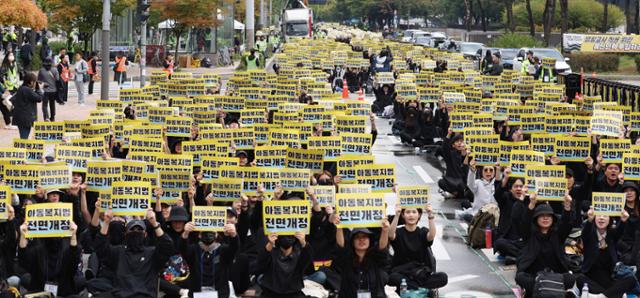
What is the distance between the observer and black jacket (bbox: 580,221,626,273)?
15070mm

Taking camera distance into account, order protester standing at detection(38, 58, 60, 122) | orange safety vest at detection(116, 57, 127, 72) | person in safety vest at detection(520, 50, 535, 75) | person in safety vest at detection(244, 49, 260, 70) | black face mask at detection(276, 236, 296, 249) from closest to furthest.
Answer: black face mask at detection(276, 236, 296, 249) < protester standing at detection(38, 58, 60, 122) < person in safety vest at detection(520, 50, 535, 75) < person in safety vest at detection(244, 49, 260, 70) < orange safety vest at detection(116, 57, 127, 72)

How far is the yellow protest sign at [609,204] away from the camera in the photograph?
1514 centimetres

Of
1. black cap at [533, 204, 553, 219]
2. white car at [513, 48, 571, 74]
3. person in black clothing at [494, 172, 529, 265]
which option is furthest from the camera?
white car at [513, 48, 571, 74]

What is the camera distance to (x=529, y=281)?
1495 centimetres

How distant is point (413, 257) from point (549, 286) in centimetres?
155

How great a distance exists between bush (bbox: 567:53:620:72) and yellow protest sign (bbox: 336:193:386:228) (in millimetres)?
52473

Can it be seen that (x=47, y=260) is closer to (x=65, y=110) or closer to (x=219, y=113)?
(x=219, y=113)

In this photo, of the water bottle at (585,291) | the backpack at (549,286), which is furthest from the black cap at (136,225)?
the water bottle at (585,291)

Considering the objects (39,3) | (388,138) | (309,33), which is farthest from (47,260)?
(309,33)

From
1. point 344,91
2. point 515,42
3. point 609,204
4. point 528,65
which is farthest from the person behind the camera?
point 515,42

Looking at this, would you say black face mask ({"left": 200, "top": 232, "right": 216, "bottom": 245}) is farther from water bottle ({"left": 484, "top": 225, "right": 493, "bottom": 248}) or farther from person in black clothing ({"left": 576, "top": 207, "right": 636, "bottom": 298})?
water bottle ({"left": 484, "top": 225, "right": 493, "bottom": 248})

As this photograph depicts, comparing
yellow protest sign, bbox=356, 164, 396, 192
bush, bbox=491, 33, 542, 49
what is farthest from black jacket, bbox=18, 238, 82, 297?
bush, bbox=491, 33, 542, 49

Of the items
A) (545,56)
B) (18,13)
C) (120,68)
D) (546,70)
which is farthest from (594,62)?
(18,13)

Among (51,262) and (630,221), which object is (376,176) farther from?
(51,262)
